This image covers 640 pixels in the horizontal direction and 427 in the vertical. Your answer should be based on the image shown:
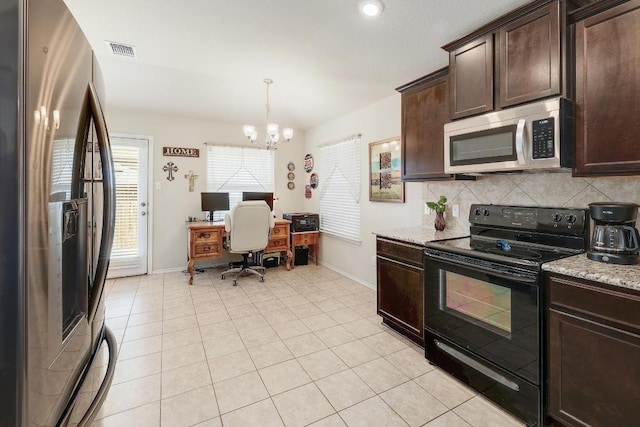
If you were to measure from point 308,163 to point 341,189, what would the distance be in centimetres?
114

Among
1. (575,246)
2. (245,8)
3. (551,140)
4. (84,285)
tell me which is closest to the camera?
(84,285)

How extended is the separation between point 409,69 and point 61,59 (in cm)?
287

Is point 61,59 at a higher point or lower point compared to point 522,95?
lower

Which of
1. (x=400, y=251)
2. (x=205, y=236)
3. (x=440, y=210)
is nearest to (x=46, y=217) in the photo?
(x=400, y=251)

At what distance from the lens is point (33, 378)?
0.56 metres

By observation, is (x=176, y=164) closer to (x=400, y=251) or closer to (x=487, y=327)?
(x=400, y=251)

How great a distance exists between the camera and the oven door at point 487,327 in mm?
1668

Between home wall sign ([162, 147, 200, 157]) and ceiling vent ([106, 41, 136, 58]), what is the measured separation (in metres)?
1.90

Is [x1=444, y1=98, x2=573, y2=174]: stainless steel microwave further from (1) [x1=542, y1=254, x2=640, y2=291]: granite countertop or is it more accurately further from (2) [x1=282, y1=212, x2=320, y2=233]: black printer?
(2) [x1=282, y1=212, x2=320, y2=233]: black printer

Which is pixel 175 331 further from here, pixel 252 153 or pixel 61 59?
pixel 252 153

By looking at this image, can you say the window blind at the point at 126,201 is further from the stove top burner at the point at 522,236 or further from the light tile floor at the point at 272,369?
the stove top burner at the point at 522,236

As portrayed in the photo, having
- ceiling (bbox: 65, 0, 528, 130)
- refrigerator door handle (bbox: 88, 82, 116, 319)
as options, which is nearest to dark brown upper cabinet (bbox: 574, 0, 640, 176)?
ceiling (bbox: 65, 0, 528, 130)

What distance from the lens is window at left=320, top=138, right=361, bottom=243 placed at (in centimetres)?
432

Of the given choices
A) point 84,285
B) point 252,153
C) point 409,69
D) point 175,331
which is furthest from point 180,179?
point 84,285
